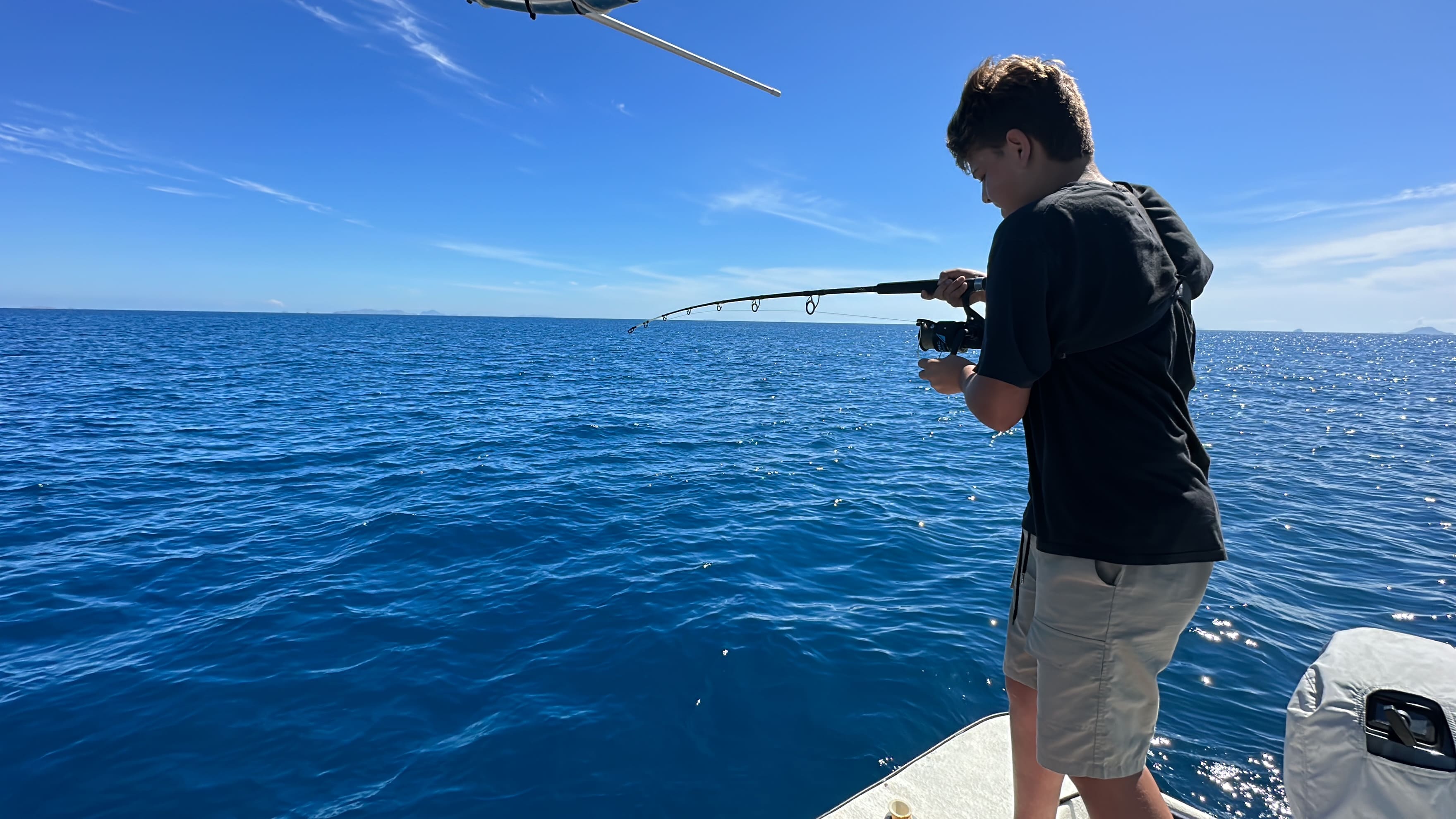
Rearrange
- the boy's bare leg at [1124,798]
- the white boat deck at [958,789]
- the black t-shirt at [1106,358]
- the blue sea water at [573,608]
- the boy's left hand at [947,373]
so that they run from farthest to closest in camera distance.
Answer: the blue sea water at [573,608]
the white boat deck at [958,789]
the boy's left hand at [947,373]
the boy's bare leg at [1124,798]
the black t-shirt at [1106,358]

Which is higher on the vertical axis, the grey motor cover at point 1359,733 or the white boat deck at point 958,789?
the grey motor cover at point 1359,733

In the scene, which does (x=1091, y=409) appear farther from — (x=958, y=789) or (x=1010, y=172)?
(x=958, y=789)

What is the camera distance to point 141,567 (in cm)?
798

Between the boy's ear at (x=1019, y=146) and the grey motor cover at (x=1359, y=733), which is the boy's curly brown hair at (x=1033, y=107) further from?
the grey motor cover at (x=1359, y=733)

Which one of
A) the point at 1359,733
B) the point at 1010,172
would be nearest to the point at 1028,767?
the point at 1359,733

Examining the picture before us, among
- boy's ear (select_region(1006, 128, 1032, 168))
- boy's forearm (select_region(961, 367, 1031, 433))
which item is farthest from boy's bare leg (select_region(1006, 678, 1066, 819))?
boy's ear (select_region(1006, 128, 1032, 168))

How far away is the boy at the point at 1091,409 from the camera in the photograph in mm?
1687

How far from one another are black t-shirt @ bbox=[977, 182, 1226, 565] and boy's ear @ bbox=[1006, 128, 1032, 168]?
223mm

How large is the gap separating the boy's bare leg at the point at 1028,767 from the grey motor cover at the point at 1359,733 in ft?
2.56

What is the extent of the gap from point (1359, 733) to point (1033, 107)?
2.39 metres

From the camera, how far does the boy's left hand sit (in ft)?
7.27

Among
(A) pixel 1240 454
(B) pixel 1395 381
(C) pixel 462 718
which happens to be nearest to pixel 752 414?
(A) pixel 1240 454

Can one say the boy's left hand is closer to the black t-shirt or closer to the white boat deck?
the black t-shirt

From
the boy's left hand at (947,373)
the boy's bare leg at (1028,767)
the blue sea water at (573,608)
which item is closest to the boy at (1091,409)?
the boy's left hand at (947,373)
